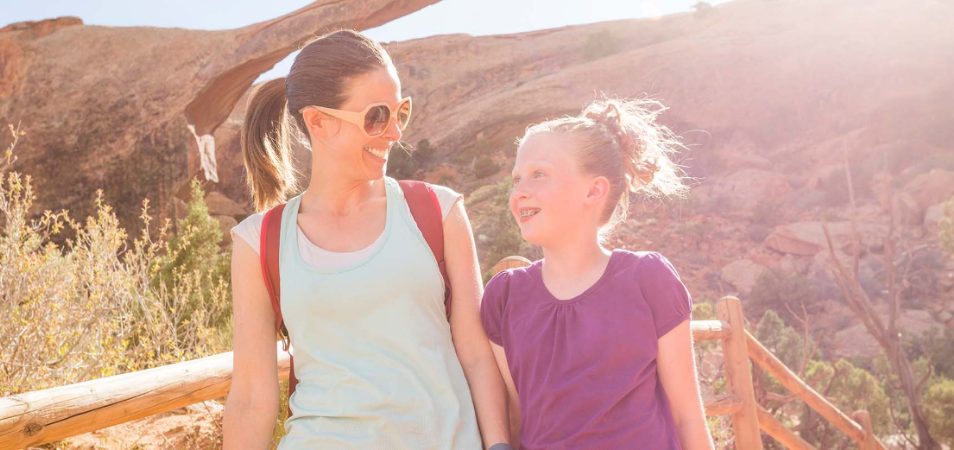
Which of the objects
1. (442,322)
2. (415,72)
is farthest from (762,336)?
(415,72)

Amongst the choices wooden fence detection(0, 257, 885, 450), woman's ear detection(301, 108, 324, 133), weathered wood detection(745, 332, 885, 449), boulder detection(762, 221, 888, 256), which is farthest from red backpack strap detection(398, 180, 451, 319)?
boulder detection(762, 221, 888, 256)

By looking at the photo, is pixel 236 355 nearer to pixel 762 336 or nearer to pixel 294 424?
pixel 294 424

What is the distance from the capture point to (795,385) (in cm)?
446

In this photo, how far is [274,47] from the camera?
11.5 meters

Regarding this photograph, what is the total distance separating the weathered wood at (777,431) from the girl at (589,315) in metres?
2.64

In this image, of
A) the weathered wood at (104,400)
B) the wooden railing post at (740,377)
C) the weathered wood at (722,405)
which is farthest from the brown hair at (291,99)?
the wooden railing post at (740,377)

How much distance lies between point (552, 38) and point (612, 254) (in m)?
26.7

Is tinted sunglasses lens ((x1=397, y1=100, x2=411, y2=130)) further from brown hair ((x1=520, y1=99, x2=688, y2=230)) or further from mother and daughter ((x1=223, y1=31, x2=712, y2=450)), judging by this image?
brown hair ((x1=520, y1=99, x2=688, y2=230))

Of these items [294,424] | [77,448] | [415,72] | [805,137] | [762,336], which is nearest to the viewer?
A: [294,424]

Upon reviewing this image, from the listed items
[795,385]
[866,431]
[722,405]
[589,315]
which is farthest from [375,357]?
[866,431]

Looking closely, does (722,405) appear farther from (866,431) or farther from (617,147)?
(866,431)

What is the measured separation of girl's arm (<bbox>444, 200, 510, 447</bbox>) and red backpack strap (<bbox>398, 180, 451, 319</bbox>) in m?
0.01

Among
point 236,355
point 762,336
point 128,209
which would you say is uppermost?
point 236,355

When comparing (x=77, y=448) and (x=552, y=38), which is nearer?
(x=77, y=448)
